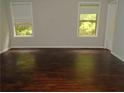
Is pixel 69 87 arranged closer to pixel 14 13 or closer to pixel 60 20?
pixel 60 20

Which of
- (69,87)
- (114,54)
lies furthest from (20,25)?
(69,87)

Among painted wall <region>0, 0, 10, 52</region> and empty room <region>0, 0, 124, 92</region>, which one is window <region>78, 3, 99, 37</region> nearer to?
empty room <region>0, 0, 124, 92</region>

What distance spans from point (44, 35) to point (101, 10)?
2865mm

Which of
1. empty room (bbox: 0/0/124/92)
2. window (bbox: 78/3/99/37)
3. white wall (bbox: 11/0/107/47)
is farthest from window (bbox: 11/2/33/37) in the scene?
window (bbox: 78/3/99/37)

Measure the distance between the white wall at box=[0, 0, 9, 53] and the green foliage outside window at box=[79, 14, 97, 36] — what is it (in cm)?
336

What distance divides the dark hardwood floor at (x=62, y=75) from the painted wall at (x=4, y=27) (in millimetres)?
1688

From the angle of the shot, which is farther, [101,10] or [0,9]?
[101,10]

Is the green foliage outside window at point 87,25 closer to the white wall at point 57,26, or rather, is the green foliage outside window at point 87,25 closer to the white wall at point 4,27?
the white wall at point 57,26

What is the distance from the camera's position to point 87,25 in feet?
22.8

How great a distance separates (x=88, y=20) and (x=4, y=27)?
12.3 ft

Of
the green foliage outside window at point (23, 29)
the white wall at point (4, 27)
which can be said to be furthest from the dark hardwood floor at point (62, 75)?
the green foliage outside window at point (23, 29)

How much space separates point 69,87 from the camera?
9.75 ft

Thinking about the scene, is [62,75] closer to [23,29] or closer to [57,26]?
[57,26]

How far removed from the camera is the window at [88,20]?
6770mm
